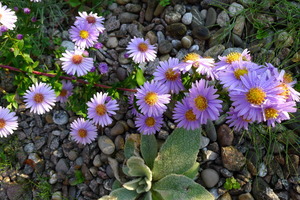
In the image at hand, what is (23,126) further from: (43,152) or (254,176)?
(254,176)

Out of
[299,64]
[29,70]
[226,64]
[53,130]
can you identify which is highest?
[29,70]

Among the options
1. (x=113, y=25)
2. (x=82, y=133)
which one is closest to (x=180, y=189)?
(x=82, y=133)

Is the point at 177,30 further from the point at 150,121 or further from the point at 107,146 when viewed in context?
the point at 107,146

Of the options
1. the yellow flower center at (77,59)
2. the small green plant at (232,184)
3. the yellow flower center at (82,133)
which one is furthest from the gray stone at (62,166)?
the small green plant at (232,184)

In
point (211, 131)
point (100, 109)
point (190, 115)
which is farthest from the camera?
point (211, 131)

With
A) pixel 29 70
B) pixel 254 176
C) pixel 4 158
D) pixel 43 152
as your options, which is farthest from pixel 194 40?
pixel 4 158

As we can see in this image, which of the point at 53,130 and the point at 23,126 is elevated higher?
the point at 23,126
